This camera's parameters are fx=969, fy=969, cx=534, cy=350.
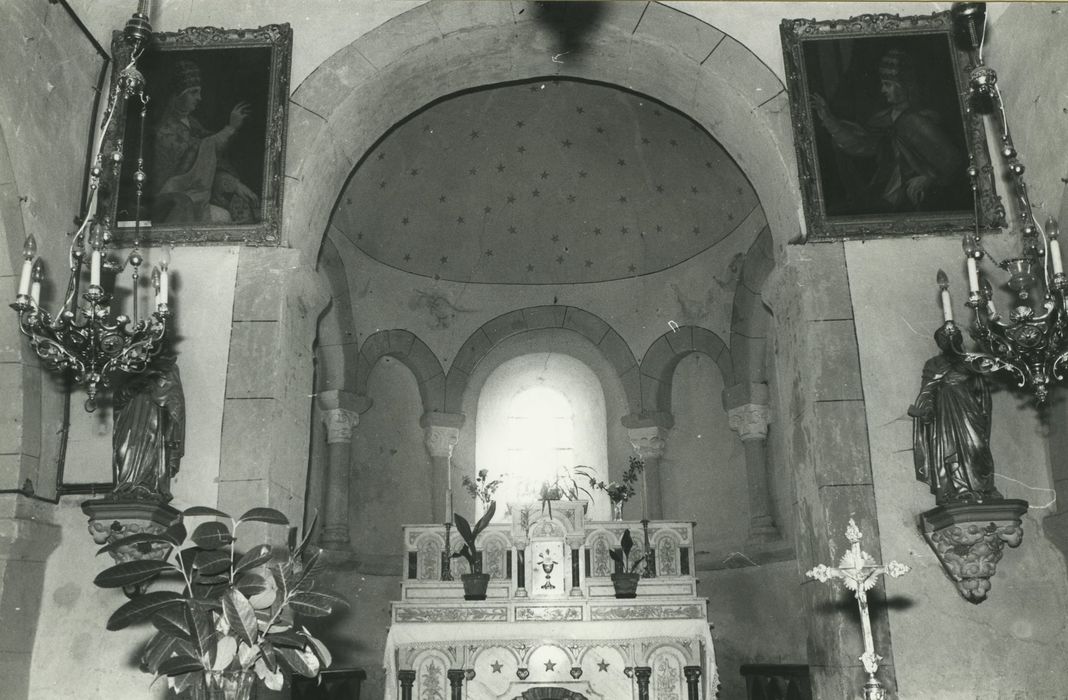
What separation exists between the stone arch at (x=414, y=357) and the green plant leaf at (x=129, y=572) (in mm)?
6796

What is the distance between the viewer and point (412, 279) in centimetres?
1073

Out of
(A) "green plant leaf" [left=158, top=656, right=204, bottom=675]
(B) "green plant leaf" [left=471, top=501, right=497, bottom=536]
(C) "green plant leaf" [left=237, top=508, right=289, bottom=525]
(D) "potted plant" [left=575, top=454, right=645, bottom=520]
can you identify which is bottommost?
(A) "green plant leaf" [left=158, top=656, right=204, bottom=675]

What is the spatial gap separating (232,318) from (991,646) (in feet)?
13.9

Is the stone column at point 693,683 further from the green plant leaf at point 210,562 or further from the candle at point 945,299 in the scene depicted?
the green plant leaf at point 210,562

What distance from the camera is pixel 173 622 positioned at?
3451 millimetres

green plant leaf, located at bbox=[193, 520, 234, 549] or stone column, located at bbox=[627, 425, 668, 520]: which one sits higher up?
stone column, located at bbox=[627, 425, 668, 520]

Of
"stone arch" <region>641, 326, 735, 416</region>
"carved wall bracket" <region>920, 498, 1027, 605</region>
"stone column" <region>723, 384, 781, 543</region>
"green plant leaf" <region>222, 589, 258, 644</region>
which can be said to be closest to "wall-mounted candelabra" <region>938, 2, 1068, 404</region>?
"carved wall bracket" <region>920, 498, 1027, 605</region>

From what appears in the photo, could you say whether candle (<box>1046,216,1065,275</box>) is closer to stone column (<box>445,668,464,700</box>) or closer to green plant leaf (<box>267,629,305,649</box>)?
green plant leaf (<box>267,629,305,649</box>)

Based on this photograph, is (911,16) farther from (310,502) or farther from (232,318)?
(310,502)

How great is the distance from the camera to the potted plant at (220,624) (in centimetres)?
340

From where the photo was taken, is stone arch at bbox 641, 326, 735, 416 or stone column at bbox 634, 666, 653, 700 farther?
stone arch at bbox 641, 326, 735, 416

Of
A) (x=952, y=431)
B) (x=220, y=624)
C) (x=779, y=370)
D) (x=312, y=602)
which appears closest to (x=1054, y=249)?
(x=952, y=431)

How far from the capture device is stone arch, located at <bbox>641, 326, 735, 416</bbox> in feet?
34.1

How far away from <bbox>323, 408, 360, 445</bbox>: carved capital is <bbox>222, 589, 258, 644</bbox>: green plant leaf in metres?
6.63
